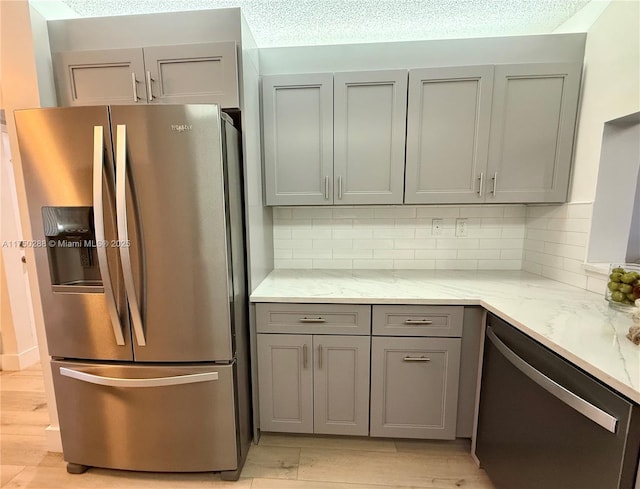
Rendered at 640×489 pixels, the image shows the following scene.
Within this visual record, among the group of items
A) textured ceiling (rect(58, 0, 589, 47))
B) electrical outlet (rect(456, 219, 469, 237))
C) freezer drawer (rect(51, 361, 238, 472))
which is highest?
textured ceiling (rect(58, 0, 589, 47))

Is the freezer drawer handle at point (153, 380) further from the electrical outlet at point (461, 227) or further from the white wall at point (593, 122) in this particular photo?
the white wall at point (593, 122)

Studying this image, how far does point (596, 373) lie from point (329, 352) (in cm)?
112

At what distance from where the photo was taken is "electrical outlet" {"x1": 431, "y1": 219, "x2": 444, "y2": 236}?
2130 mm

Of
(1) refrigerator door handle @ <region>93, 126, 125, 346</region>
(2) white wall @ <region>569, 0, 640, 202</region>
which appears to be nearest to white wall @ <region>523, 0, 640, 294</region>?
(2) white wall @ <region>569, 0, 640, 202</region>

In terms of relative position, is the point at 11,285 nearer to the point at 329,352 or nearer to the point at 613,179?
the point at 329,352

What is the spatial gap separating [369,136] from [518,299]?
4.08 feet

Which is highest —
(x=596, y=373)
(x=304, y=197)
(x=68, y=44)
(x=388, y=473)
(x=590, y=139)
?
(x=68, y=44)

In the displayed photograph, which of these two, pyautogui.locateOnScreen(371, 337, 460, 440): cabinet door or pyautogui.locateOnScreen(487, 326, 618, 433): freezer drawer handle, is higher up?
pyautogui.locateOnScreen(487, 326, 618, 433): freezer drawer handle

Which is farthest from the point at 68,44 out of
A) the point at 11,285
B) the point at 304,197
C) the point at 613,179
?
the point at 613,179

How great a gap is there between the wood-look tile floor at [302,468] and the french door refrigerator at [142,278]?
0.11 m

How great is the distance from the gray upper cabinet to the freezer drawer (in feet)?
4.56

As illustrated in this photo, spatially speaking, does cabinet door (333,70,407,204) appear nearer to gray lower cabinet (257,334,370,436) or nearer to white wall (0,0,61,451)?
gray lower cabinet (257,334,370,436)

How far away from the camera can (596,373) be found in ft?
2.70

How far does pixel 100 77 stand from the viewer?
4.94 feet
